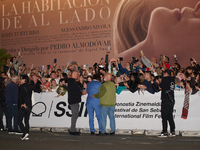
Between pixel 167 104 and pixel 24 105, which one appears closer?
pixel 24 105

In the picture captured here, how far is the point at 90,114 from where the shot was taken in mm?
11375

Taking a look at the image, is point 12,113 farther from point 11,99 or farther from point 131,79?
point 131,79

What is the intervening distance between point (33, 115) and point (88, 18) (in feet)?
29.2

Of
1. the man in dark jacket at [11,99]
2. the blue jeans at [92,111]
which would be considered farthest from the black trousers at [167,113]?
the man in dark jacket at [11,99]

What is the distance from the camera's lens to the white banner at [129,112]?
10.9m

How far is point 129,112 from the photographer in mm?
11625

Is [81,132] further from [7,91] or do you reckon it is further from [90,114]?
[7,91]

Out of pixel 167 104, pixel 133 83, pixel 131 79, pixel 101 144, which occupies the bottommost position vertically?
pixel 101 144

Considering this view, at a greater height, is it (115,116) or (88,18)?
(88,18)

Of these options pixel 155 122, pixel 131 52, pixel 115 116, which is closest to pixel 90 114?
pixel 115 116

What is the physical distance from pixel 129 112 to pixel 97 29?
9346 mm

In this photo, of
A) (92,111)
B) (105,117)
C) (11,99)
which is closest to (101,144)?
(105,117)

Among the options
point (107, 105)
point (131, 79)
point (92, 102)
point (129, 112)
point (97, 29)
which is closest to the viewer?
point (107, 105)

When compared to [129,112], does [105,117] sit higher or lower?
lower
